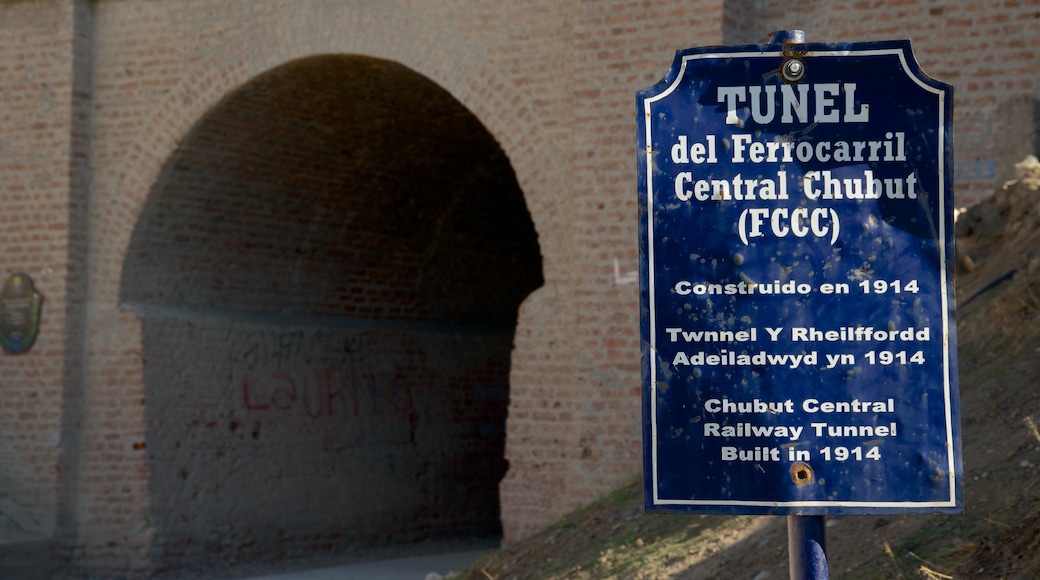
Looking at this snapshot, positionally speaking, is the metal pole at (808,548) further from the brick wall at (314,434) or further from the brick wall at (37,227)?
the brick wall at (37,227)

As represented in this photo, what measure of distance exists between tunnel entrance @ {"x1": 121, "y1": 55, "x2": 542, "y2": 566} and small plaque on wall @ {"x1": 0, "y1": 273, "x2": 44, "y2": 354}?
76cm

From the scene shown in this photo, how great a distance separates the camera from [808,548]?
2748 millimetres

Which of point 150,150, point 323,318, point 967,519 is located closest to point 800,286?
point 967,519

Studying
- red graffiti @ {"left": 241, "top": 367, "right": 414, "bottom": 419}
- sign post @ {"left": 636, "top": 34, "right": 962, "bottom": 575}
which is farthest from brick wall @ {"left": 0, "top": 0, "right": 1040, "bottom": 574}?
Answer: sign post @ {"left": 636, "top": 34, "right": 962, "bottom": 575}

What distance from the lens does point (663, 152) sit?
284 cm

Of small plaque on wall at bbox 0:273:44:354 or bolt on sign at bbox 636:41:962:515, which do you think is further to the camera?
small plaque on wall at bbox 0:273:44:354

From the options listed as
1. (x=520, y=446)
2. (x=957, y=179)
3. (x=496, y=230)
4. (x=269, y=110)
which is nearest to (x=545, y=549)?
(x=520, y=446)

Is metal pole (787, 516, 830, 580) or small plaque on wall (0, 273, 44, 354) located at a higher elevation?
small plaque on wall (0, 273, 44, 354)

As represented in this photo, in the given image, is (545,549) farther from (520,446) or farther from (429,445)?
(429,445)

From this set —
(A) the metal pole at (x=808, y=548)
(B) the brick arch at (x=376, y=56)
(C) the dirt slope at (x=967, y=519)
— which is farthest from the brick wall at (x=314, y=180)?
(A) the metal pole at (x=808, y=548)

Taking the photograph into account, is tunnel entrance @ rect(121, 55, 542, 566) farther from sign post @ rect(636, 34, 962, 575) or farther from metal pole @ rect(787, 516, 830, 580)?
metal pole @ rect(787, 516, 830, 580)

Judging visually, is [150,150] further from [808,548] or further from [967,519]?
[808,548]

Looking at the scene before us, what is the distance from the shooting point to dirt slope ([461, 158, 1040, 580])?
14.8 ft

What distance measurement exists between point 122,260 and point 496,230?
14.1 feet
